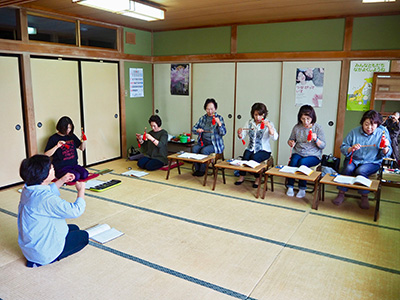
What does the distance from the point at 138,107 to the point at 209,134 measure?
6.39ft

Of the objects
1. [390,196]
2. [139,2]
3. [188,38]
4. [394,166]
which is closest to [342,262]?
[390,196]

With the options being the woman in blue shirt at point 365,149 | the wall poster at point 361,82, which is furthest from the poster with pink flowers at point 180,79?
the woman in blue shirt at point 365,149

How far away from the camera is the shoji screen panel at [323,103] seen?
5.24 meters

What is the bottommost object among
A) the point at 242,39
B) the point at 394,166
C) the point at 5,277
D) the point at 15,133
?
the point at 5,277

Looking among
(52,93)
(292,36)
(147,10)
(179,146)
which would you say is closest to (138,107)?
(179,146)

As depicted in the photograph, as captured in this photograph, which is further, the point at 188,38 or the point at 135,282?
the point at 188,38

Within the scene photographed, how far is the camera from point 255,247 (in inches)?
119

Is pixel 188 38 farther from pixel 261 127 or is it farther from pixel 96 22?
pixel 261 127

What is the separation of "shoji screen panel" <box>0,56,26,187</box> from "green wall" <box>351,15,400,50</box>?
4789mm

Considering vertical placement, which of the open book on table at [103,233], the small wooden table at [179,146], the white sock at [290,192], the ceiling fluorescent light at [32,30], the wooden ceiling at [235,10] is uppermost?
the wooden ceiling at [235,10]

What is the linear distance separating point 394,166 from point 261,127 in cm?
196

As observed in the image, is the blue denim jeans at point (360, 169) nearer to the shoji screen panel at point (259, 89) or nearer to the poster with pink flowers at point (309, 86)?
the poster with pink flowers at point (309, 86)

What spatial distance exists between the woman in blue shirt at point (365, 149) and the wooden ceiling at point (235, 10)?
1494mm

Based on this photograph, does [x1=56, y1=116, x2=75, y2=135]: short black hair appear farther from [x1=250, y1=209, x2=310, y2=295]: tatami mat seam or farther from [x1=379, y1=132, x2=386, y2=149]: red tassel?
[x1=379, y1=132, x2=386, y2=149]: red tassel
